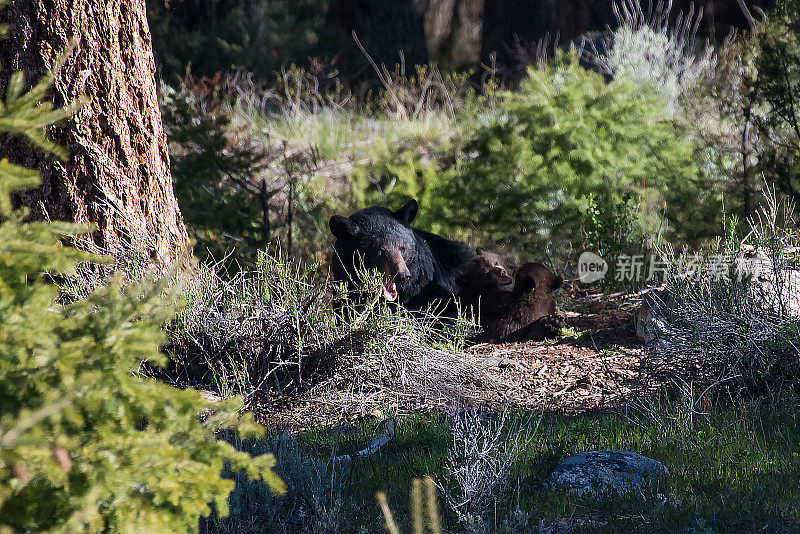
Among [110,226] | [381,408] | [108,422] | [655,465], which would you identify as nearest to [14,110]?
[108,422]

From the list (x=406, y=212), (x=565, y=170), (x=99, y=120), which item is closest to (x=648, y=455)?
(x=406, y=212)

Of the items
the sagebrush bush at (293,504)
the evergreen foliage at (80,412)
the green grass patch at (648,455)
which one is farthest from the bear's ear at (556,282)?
the evergreen foliage at (80,412)

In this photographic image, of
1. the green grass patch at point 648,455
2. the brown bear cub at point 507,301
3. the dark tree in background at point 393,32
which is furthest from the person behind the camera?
the dark tree in background at point 393,32

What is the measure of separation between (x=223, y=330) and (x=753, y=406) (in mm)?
3261

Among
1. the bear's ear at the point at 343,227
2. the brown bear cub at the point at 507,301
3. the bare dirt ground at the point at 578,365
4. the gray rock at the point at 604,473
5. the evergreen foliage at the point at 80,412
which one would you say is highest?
the evergreen foliage at the point at 80,412

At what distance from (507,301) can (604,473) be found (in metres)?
2.85

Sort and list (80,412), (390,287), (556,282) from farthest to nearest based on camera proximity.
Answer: (556,282)
(390,287)
(80,412)

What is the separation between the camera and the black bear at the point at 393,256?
19.3 ft

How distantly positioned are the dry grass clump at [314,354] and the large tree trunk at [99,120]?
81cm

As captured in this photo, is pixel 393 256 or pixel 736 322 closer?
pixel 736 322

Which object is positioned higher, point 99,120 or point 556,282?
point 99,120

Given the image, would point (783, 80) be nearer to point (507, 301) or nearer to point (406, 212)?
point (507, 301)

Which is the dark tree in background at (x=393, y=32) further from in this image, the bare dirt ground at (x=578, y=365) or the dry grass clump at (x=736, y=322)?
the dry grass clump at (x=736, y=322)

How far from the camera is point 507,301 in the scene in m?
6.27
